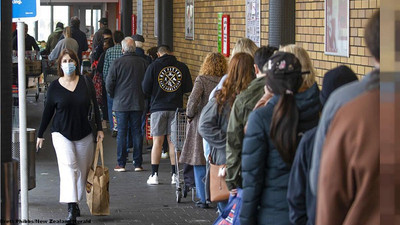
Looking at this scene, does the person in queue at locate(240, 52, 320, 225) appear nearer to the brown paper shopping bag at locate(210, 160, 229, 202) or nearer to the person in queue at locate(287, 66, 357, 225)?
the person in queue at locate(287, 66, 357, 225)

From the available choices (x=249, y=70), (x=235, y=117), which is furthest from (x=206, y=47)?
Result: (x=235, y=117)

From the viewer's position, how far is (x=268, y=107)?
5.19 meters

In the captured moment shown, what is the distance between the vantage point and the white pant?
8.96 meters

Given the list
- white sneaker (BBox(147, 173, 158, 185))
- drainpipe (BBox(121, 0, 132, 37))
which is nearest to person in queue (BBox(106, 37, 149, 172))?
white sneaker (BBox(147, 173, 158, 185))

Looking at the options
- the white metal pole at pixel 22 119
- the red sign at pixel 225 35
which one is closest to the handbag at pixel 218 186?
the white metal pole at pixel 22 119

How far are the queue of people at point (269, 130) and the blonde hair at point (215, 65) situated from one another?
0.03 feet

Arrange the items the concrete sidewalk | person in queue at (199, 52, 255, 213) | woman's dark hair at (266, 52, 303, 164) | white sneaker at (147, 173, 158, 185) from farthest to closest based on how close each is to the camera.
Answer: white sneaker at (147, 173, 158, 185), the concrete sidewalk, person in queue at (199, 52, 255, 213), woman's dark hair at (266, 52, 303, 164)

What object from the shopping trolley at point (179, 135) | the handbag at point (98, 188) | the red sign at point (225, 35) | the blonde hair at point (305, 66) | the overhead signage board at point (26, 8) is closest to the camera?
the blonde hair at point (305, 66)

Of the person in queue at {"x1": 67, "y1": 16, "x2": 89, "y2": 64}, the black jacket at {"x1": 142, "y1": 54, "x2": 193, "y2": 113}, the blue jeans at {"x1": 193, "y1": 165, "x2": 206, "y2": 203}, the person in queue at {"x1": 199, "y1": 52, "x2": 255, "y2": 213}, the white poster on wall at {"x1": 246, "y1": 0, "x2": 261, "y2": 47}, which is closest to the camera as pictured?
the person in queue at {"x1": 199, "y1": 52, "x2": 255, "y2": 213}

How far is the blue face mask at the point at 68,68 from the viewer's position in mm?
9023

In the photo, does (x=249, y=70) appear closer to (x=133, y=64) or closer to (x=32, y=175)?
(x=32, y=175)

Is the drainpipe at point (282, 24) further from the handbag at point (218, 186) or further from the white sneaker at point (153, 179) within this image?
the white sneaker at point (153, 179)

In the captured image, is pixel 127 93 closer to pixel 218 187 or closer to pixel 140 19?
pixel 218 187

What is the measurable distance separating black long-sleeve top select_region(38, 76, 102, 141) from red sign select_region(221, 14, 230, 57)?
20.9ft
